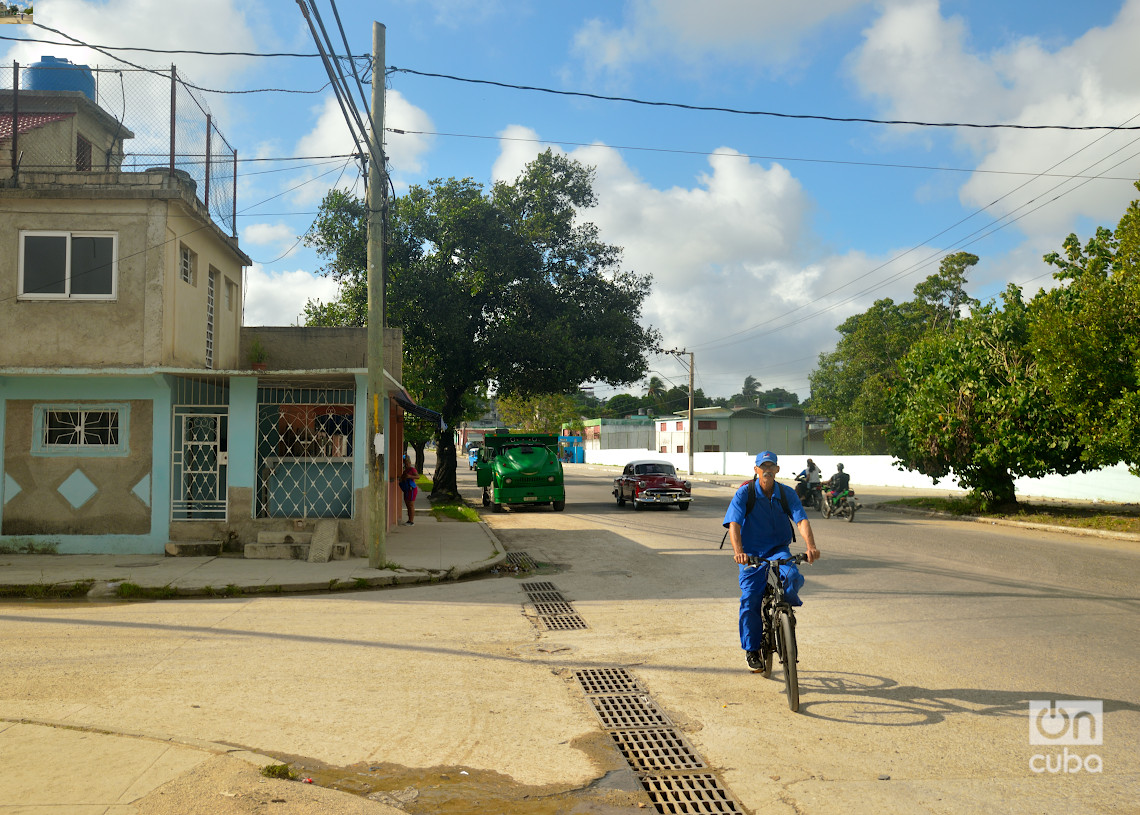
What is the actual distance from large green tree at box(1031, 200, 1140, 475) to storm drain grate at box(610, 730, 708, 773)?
A: 1522 centimetres

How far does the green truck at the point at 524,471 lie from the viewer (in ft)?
80.5

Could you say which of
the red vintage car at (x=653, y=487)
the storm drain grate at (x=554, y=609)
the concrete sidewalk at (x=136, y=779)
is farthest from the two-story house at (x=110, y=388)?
the red vintage car at (x=653, y=487)

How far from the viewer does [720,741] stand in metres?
5.17

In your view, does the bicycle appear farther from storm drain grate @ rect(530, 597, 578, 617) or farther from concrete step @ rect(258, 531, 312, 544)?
concrete step @ rect(258, 531, 312, 544)

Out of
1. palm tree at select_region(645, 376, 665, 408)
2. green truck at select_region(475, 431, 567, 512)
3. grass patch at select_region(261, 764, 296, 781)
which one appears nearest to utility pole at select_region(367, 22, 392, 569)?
grass patch at select_region(261, 764, 296, 781)

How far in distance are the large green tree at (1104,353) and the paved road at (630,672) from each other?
20.7 ft

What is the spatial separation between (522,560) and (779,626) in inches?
350

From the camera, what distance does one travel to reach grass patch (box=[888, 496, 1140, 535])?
1877cm

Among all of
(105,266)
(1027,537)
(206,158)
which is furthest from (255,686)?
(1027,537)

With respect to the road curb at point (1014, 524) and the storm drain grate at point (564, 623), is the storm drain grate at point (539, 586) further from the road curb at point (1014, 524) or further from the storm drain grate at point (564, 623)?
the road curb at point (1014, 524)

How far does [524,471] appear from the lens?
2469 centimetres

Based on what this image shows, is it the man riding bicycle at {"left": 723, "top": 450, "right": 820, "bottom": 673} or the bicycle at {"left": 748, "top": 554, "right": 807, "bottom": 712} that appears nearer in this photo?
the bicycle at {"left": 748, "top": 554, "right": 807, "bottom": 712}

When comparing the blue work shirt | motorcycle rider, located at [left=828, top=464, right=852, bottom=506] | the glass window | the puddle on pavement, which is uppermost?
the glass window

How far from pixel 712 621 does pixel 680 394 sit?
116 meters
